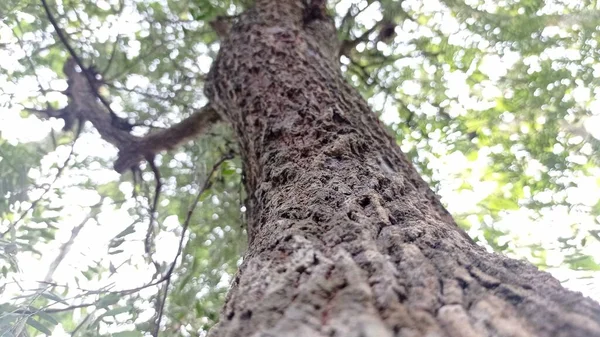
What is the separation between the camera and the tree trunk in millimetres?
698

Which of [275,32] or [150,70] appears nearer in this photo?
[275,32]

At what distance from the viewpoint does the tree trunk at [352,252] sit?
698 millimetres

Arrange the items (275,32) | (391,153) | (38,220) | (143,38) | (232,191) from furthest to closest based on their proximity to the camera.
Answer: (143,38)
(232,191)
(38,220)
(275,32)
(391,153)

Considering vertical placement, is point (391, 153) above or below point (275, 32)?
below

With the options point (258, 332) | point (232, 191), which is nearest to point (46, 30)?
point (232, 191)

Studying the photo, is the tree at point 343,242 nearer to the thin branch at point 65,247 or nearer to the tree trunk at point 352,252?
the tree trunk at point 352,252

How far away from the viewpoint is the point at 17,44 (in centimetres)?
345

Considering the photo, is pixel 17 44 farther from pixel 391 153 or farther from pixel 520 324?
pixel 520 324

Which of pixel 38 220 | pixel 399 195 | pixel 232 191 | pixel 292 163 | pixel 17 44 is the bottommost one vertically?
pixel 399 195

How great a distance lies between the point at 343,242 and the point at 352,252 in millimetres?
46

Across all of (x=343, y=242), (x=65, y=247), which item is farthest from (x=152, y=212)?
(x=343, y=242)

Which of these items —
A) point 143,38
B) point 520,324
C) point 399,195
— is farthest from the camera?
point 143,38

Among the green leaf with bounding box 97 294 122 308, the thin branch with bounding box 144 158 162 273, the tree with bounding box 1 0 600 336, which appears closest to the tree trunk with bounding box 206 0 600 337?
the tree with bounding box 1 0 600 336

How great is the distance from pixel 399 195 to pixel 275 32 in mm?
1361
